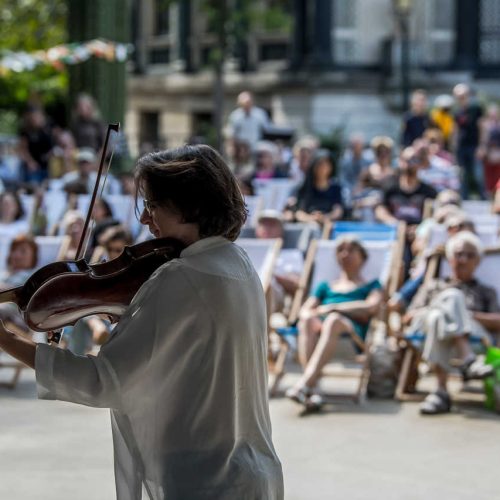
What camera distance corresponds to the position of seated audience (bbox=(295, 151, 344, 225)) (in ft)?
47.4

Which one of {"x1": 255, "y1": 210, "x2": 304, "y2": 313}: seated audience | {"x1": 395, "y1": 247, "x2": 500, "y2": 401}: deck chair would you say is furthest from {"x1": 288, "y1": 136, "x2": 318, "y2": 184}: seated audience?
A: {"x1": 395, "y1": 247, "x2": 500, "y2": 401}: deck chair

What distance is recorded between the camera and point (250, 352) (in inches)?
137

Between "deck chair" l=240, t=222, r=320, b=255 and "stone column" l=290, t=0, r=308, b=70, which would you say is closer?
"deck chair" l=240, t=222, r=320, b=255

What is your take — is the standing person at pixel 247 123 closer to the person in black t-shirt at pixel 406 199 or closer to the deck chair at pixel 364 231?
the person in black t-shirt at pixel 406 199

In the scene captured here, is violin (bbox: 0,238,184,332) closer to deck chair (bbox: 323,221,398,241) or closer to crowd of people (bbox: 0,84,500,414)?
crowd of people (bbox: 0,84,500,414)

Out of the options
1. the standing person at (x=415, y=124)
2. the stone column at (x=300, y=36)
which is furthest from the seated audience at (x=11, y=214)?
the stone column at (x=300, y=36)

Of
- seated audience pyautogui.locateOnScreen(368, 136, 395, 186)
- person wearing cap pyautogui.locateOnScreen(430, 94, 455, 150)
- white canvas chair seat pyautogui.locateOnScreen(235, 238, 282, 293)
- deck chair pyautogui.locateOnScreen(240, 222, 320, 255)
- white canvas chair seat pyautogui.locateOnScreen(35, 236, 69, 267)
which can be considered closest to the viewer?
white canvas chair seat pyautogui.locateOnScreen(235, 238, 282, 293)

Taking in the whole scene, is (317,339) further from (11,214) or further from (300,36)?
(300,36)

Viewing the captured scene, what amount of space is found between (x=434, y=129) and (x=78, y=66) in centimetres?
510

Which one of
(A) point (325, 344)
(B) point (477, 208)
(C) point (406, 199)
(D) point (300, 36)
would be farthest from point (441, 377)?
(D) point (300, 36)

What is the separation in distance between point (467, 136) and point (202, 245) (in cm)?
1662

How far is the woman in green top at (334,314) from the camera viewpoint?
9.48 metres

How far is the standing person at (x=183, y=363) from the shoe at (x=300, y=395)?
19.0 ft

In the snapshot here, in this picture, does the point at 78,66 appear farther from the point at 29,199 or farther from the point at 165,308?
the point at 165,308
